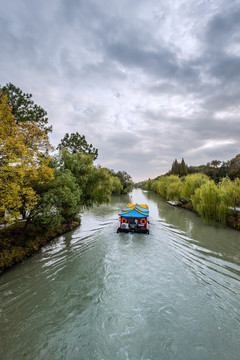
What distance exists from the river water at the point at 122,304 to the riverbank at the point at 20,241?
1.81 ft

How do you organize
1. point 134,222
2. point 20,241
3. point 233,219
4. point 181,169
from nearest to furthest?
1. point 20,241
2. point 134,222
3. point 233,219
4. point 181,169

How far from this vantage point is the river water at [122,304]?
459cm

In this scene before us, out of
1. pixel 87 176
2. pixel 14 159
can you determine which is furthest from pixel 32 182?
pixel 87 176

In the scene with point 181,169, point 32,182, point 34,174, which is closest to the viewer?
point 34,174

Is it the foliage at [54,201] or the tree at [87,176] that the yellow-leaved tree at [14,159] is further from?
the tree at [87,176]

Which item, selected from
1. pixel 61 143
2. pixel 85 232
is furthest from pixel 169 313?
pixel 61 143

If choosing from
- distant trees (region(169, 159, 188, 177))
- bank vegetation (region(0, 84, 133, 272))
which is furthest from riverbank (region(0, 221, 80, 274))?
distant trees (region(169, 159, 188, 177))

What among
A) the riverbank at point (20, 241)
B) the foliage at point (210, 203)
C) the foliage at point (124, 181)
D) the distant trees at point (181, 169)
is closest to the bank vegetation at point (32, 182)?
the riverbank at point (20, 241)

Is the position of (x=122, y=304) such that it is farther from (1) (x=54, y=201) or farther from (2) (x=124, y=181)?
(2) (x=124, y=181)

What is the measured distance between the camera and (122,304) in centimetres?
627

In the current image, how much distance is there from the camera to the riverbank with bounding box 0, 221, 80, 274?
906cm

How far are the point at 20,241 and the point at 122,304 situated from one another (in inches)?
336

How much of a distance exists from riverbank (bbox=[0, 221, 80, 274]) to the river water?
21.8 inches

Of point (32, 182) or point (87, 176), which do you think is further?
point (87, 176)
